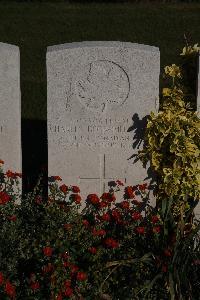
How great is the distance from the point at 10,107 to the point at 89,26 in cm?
842

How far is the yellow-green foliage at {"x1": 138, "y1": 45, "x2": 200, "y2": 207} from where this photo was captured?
438cm

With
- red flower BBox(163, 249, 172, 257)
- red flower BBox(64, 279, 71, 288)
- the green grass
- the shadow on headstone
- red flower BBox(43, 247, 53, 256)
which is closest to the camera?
red flower BBox(64, 279, 71, 288)

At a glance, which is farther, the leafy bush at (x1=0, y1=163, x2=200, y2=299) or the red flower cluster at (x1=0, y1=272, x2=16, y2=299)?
the leafy bush at (x1=0, y1=163, x2=200, y2=299)

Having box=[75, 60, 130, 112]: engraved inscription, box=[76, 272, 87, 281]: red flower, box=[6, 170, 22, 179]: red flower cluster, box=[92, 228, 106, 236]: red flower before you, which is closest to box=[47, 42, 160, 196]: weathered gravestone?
box=[75, 60, 130, 112]: engraved inscription

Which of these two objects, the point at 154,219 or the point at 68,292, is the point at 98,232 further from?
the point at 68,292

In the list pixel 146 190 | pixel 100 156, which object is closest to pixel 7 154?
pixel 100 156

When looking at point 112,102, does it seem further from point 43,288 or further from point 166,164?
point 43,288

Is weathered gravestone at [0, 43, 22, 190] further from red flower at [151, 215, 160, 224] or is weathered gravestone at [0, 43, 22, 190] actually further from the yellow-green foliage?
red flower at [151, 215, 160, 224]

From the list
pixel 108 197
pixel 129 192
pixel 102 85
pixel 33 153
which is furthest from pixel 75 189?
pixel 33 153

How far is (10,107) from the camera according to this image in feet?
14.8

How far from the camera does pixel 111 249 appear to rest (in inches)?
160

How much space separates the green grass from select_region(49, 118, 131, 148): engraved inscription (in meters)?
4.37

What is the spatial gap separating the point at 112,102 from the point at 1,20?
939cm

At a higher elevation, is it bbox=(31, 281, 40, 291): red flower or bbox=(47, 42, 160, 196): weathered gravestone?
Result: bbox=(47, 42, 160, 196): weathered gravestone
